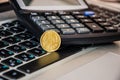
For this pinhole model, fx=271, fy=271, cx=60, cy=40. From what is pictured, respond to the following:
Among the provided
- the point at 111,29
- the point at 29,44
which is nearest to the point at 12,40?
the point at 29,44

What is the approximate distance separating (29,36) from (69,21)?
0.19 feet

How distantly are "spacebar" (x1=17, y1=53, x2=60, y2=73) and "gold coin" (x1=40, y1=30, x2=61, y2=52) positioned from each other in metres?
0.01

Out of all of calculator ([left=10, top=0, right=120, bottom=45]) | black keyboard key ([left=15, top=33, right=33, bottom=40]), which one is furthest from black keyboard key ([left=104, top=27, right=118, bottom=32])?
black keyboard key ([left=15, top=33, right=33, bottom=40])

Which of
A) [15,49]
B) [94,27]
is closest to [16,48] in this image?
[15,49]

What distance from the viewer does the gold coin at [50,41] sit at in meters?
0.32

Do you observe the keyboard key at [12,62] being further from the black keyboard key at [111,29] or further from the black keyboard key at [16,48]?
the black keyboard key at [111,29]

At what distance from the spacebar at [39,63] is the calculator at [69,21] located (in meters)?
0.03

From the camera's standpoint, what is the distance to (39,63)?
0.29 meters

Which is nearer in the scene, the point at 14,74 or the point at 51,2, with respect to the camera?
the point at 14,74

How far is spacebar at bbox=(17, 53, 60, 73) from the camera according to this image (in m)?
0.27

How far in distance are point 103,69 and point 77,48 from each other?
6 cm

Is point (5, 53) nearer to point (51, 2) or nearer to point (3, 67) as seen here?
point (3, 67)

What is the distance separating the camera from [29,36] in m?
0.36

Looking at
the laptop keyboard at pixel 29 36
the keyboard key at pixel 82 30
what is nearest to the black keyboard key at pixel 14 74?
the laptop keyboard at pixel 29 36
